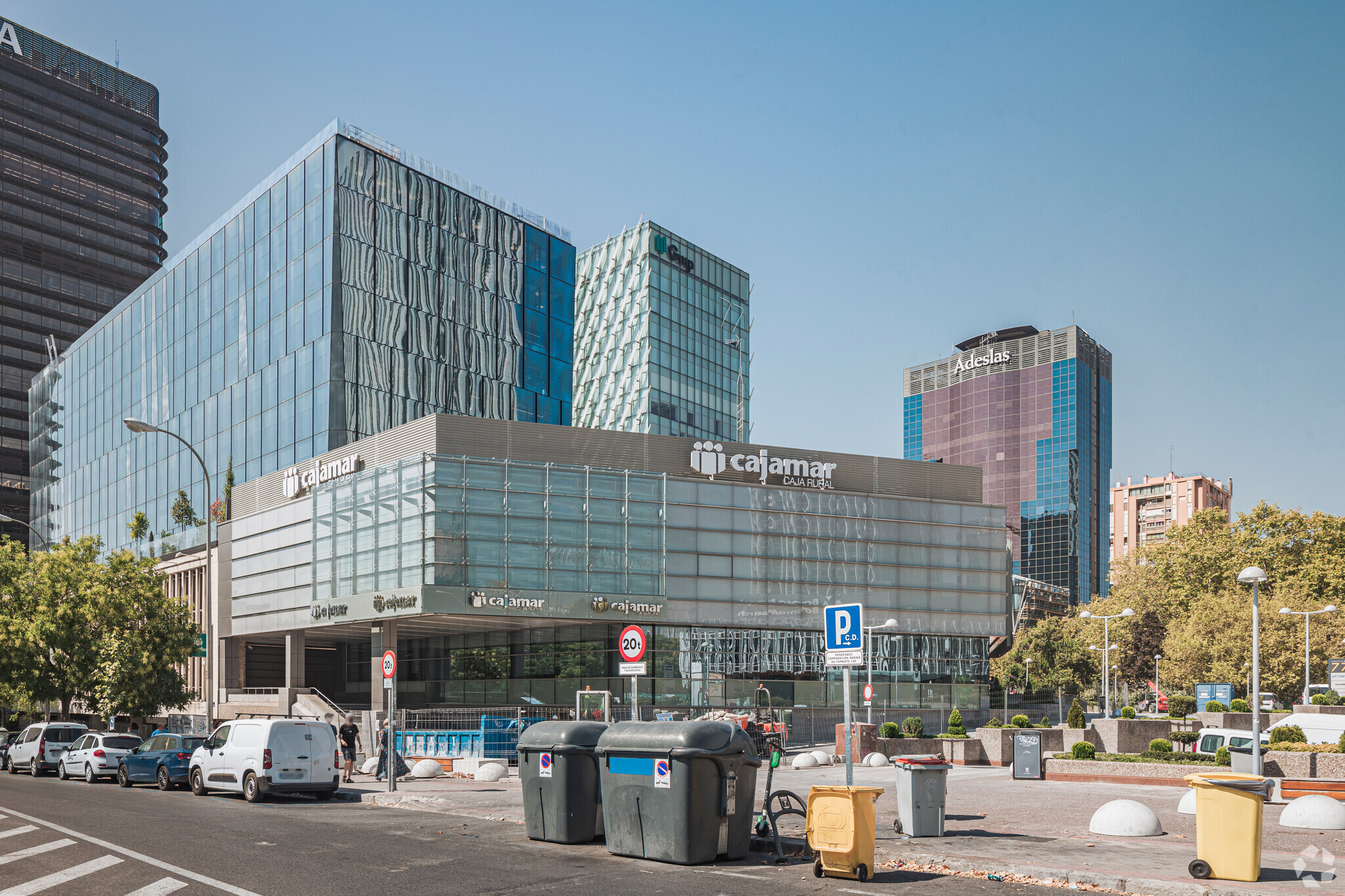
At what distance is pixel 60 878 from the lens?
41.1ft

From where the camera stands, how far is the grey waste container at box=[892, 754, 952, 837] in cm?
1580

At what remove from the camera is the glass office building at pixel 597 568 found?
49.2 m

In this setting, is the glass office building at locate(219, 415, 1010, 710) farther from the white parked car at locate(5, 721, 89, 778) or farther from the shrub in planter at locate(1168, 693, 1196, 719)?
the white parked car at locate(5, 721, 89, 778)

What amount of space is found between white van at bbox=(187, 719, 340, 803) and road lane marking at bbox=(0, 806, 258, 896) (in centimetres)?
509

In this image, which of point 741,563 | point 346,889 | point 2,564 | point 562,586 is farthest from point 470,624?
point 346,889

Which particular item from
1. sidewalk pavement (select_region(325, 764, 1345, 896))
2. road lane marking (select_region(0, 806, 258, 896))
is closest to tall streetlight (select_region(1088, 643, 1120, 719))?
sidewalk pavement (select_region(325, 764, 1345, 896))

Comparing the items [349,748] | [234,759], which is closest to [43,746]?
[349,748]

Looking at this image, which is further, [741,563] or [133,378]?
[133,378]

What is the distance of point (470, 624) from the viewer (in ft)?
178

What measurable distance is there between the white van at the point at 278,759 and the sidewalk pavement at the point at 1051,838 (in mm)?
1078

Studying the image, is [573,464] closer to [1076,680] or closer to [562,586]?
[562,586]

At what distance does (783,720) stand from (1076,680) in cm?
6220

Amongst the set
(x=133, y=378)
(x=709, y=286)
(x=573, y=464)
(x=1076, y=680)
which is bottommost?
(x=1076, y=680)

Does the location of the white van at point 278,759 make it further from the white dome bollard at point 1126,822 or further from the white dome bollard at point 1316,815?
the white dome bollard at point 1316,815
